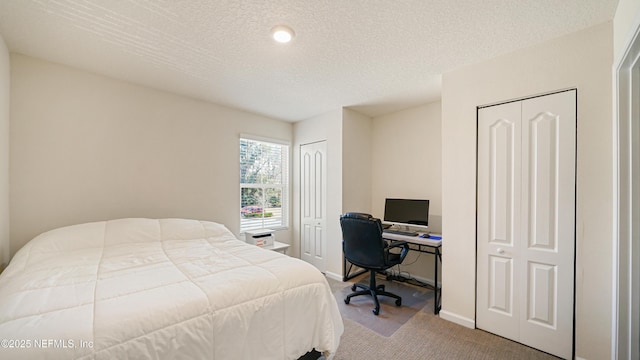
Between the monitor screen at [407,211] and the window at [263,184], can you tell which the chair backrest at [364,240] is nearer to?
the monitor screen at [407,211]

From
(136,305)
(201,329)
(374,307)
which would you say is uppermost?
(136,305)

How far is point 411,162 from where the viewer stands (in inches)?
145

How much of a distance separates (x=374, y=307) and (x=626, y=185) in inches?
88.9

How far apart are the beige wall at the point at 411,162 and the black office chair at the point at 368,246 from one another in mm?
905

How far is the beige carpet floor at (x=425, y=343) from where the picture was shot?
197cm

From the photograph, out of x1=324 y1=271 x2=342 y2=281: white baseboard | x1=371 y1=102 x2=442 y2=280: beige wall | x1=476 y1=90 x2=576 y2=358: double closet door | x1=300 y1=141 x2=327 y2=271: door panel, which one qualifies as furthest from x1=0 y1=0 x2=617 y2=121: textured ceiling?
x1=324 y1=271 x2=342 y2=281: white baseboard

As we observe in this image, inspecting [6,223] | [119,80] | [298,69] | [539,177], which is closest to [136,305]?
[6,223]

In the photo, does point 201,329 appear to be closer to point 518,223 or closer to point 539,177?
point 518,223

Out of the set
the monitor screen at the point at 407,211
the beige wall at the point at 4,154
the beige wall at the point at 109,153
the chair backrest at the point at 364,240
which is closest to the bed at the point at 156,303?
the beige wall at the point at 4,154

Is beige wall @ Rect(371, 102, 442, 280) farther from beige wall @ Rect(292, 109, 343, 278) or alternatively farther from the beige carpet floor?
the beige carpet floor

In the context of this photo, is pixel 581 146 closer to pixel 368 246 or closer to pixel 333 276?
pixel 368 246

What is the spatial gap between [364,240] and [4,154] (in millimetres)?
3303

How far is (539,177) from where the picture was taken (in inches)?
79.8

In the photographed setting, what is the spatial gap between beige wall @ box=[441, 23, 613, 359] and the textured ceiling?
0.51 feet
